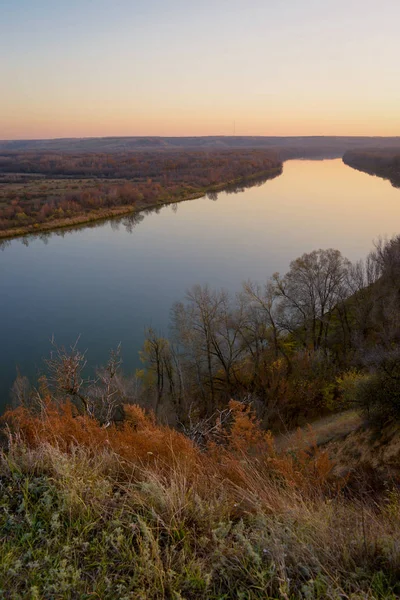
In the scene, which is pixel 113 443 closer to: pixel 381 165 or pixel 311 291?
pixel 311 291

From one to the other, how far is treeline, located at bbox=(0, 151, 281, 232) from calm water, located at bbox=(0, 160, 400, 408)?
5.57 metres

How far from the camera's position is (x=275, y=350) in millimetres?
17922

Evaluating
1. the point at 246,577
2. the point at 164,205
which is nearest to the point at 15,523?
the point at 246,577

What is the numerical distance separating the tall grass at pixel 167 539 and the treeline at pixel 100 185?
39.7 meters

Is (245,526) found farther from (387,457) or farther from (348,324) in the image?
(348,324)

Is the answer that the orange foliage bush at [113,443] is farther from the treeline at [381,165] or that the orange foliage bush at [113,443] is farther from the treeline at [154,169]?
the treeline at [154,169]

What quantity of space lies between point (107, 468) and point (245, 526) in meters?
1.15

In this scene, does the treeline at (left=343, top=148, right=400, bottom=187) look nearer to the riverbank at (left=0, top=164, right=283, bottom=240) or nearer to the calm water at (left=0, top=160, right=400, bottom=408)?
the calm water at (left=0, top=160, right=400, bottom=408)

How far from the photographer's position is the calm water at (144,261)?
18.6 meters

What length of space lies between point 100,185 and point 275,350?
5173cm

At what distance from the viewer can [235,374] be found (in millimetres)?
16938

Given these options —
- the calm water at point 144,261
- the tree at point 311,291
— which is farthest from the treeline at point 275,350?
the calm water at point 144,261

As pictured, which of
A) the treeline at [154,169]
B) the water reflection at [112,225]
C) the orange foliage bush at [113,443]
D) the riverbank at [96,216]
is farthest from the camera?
the treeline at [154,169]

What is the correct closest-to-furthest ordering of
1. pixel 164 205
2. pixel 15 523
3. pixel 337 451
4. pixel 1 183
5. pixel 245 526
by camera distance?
pixel 15 523, pixel 245 526, pixel 337 451, pixel 164 205, pixel 1 183
